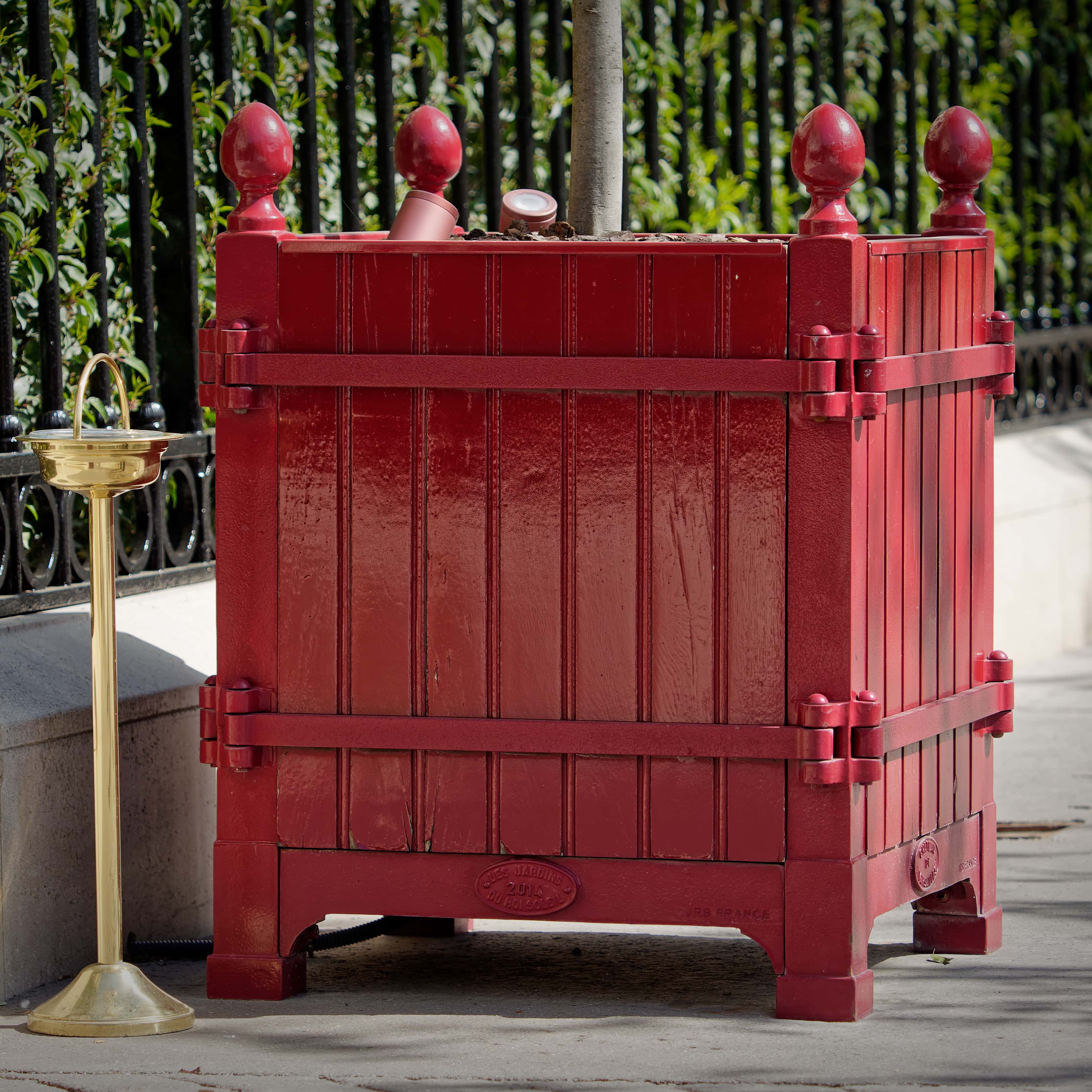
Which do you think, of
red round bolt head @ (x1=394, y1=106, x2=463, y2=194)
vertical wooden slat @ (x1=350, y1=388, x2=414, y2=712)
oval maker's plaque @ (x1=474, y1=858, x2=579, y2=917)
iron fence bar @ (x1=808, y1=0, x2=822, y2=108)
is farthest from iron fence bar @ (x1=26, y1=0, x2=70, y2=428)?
iron fence bar @ (x1=808, y1=0, x2=822, y2=108)

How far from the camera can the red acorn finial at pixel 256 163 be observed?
3.84 meters

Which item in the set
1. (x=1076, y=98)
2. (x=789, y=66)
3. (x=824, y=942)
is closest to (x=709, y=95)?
(x=789, y=66)

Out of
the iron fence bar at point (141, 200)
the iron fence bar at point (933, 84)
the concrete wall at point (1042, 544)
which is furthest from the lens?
the iron fence bar at point (933, 84)

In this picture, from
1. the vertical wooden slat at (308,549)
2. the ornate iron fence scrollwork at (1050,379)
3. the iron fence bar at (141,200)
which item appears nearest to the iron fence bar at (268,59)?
the iron fence bar at (141,200)

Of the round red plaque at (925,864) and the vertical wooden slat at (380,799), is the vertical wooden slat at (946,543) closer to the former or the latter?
the round red plaque at (925,864)

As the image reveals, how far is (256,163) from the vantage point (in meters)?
3.86

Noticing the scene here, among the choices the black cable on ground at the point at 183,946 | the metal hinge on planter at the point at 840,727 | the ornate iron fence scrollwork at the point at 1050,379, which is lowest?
the black cable on ground at the point at 183,946

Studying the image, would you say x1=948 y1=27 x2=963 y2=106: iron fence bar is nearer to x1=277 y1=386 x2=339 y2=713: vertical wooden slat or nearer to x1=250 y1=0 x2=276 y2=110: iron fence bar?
x1=250 y1=0 x2=276 y2=110: iron fence bar

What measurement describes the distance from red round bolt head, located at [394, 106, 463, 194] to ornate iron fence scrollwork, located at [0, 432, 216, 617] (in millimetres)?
733

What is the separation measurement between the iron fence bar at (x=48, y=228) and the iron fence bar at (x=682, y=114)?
9.21ft

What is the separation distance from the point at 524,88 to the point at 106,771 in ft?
10.4

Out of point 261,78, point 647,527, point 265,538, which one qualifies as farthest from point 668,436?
point 261,78

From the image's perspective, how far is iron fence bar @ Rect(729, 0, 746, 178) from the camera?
286 inches

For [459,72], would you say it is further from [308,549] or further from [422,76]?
[308,549]
